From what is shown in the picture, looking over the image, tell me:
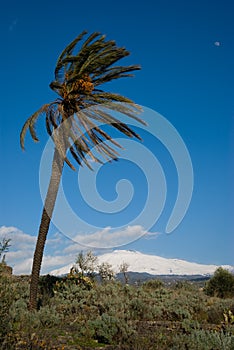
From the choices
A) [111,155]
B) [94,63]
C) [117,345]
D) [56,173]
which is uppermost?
[94,63]

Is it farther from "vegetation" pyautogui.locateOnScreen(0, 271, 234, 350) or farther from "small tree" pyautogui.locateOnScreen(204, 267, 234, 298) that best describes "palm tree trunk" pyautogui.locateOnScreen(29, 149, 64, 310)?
"small tree" pyautogui.locateOnScreen(204, 267, 234, 298)

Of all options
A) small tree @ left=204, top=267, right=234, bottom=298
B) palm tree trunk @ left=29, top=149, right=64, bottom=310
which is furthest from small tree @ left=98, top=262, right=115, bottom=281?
palm tree trunk @ left=29, top=149, right=64, bottom=310

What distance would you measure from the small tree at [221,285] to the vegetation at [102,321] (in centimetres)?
714

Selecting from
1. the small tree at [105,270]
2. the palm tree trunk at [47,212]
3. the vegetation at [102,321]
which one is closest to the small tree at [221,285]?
the vegetation at [102,321]

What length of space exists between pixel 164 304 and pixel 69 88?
795 centimetres

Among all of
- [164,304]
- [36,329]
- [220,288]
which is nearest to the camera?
[36,329]

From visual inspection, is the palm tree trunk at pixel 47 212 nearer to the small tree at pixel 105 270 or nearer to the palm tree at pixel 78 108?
the palm tree at pixel 78 108

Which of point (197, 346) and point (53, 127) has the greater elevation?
point (53, 127)

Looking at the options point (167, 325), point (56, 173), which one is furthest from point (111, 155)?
point (167, 325)

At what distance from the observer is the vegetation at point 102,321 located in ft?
23.9

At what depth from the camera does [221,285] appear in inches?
976

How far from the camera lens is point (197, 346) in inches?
289

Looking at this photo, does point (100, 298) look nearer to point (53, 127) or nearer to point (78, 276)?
point (78, 276)

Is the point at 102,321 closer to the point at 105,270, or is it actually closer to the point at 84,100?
the point at 84,100
